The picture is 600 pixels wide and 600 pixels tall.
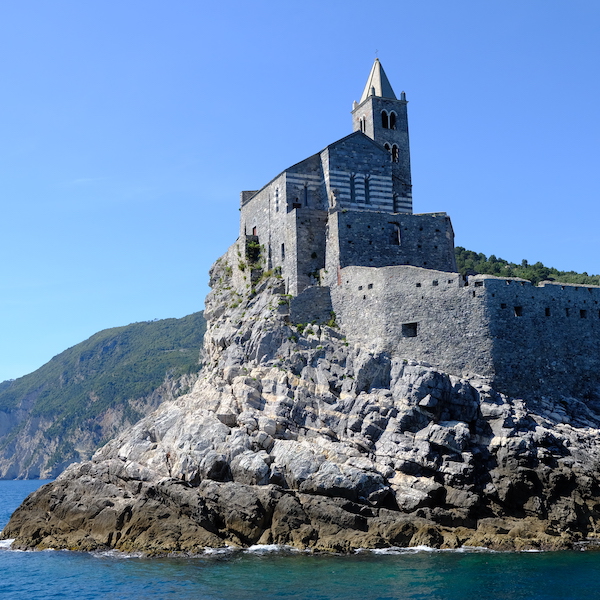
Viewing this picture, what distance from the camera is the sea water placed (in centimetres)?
2642

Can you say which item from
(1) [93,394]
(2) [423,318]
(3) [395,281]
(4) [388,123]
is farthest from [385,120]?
(1) [93,394]

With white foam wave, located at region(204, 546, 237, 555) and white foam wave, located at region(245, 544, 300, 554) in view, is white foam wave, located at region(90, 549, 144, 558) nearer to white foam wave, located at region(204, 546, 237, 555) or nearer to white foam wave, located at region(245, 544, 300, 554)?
white foam wave, located at region(204, 546, 237, 555)

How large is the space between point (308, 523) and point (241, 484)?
3.88 m

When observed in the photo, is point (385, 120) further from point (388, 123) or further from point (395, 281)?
point (395, 281)

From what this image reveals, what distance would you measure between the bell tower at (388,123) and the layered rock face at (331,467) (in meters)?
13.3

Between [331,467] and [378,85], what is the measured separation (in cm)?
2895

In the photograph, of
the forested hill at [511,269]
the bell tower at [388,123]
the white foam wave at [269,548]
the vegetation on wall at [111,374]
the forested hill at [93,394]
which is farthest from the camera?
the vegetation on wall at [111,374]

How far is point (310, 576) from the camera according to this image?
93.0 ft

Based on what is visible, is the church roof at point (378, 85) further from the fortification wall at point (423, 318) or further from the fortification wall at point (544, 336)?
the fortification wall at point (544, 336)

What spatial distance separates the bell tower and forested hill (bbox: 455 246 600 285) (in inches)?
933

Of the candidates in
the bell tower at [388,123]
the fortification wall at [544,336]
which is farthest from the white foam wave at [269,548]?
the bell tower at [388,123]

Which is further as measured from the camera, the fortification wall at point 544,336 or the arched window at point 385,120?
the arched window at point 385,120

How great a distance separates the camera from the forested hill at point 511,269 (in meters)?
75.3

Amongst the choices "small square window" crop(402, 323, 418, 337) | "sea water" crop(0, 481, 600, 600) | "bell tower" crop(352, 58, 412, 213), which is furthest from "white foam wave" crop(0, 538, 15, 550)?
"bell tower" crop(352, 58, 412, 213)
